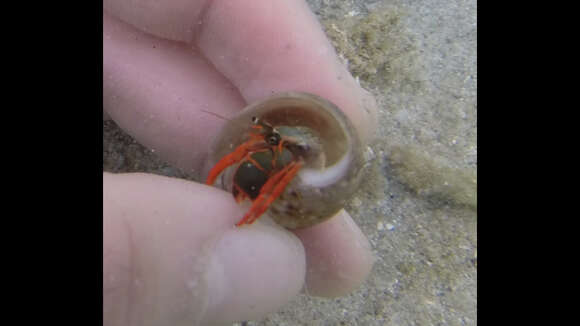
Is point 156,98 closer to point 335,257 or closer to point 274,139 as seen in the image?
point 274,139

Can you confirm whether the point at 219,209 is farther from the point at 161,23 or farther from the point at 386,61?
the point at 386,61

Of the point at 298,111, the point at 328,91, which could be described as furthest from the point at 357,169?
the point at 328,91

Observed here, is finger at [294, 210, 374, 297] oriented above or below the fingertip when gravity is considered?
below

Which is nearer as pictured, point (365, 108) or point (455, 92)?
point (365, 108)

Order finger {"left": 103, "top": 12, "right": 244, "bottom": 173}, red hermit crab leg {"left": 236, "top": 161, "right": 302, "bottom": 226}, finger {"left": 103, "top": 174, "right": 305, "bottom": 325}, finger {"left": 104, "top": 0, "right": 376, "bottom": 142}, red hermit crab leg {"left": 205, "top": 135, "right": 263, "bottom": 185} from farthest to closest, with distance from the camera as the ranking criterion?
finger {"left": 103, "top": 12, "right": 244, "bottom": 173} → finger {"left": 104, "top": 0, "right": 376, "bottom": 142} → red hermit crab leg {"left": 205, "top": 135, "right": 263, "bottom": 185} → red hermit crab leg {"left": 236, "top": 161, "right": 302, "bottom": 226} → finger {"left": 103, "top": 174, "right": 305, "bottom": 325}

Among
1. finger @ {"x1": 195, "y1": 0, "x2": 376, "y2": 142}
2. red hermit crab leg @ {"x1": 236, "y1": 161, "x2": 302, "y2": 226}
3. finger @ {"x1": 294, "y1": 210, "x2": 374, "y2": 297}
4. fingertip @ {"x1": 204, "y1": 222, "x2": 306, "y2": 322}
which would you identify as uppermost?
A: finger @ {"x1": 195, "y1": 0, "x2": 376, "y2": 142}

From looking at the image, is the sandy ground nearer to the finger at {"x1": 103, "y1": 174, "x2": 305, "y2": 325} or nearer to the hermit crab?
the hermit crab

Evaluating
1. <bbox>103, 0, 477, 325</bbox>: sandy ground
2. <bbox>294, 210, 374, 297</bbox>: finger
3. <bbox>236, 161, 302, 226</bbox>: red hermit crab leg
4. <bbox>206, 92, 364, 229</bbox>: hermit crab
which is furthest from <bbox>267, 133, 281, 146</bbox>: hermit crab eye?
<bbox>103, 0, 477, 325</bbox>: sandy ground

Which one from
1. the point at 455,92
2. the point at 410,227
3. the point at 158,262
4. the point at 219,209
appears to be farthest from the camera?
the point at 455,92

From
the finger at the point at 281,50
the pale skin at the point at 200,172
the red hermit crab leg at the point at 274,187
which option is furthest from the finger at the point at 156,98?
the red hermit crab leg at the point at 274,187
